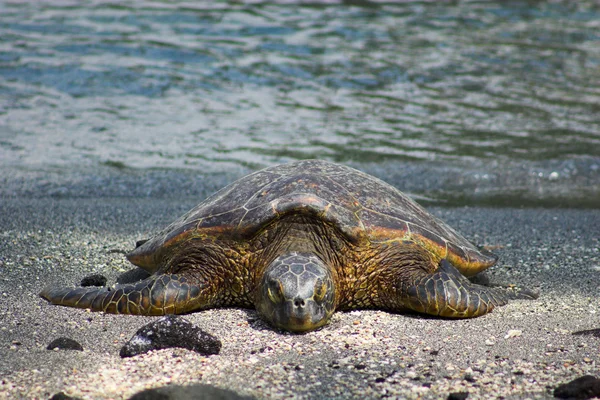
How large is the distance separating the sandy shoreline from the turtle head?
9 centimetres

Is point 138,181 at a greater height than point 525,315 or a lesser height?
lesser

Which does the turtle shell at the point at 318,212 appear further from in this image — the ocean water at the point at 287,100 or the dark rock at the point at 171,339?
the ocean water at the point at 287,100

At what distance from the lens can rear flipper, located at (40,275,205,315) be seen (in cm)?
376

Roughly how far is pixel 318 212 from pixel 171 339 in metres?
1.21

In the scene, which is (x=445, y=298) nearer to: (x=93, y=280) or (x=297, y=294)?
(x=297, y=294)

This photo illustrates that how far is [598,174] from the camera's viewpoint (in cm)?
820

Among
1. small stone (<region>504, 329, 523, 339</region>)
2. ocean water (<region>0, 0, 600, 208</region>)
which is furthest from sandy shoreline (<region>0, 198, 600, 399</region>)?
ocean water (<region>0, 0, 600, 208</region>)

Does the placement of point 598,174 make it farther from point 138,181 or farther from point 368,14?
point 368,14

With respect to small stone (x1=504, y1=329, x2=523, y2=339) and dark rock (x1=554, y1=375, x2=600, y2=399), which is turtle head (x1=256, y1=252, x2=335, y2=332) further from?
dark rock (x1=554, y1=375, x2=600, y2=399)

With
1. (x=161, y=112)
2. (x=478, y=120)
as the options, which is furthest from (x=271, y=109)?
(x=478, y=120)

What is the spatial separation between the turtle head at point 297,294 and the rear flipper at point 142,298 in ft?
1.54

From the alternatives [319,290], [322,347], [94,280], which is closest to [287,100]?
[94,280]

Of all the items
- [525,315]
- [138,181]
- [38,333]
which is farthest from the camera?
[138,181]

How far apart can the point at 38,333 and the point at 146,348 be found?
27.0 inches
